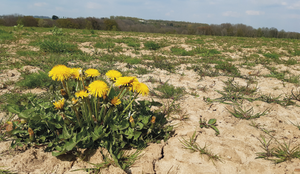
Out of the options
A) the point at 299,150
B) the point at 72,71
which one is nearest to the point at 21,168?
the point at 72,71

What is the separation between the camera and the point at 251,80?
400 centimetres

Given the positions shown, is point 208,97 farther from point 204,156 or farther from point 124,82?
point 124,82

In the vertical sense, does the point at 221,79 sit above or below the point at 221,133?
above

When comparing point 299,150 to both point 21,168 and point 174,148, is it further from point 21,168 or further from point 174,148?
point 21,168

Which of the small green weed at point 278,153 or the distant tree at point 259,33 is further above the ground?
the distant tree at point 259,33

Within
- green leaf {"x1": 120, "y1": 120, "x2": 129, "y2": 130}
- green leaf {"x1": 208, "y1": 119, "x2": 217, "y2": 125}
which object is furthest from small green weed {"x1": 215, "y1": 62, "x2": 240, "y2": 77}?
green leaf {"x1": 120, "y1": 120, "x2": 129, "y2": 130}

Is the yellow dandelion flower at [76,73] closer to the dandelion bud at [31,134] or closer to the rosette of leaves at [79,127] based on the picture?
the rosette of leaves at [79,127]

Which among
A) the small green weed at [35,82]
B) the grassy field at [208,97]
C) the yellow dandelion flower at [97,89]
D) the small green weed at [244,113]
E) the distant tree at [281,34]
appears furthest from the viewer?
the distant tree at [281,34]

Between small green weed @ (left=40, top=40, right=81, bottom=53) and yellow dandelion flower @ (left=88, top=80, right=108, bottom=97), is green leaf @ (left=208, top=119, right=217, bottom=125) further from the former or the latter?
small green weed @ (left=40, top=40, right=81, bottom=53)

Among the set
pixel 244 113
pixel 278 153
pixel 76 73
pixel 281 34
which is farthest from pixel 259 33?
pixel 76 73

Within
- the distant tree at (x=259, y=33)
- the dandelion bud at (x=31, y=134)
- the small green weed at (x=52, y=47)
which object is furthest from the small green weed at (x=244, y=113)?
the distant tree at (x=259, y=33)

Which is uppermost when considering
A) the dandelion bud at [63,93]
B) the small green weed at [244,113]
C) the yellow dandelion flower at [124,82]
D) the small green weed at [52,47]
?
the small green weed at [52,47]

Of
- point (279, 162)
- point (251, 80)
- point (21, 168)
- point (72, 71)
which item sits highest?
point (72, 71)

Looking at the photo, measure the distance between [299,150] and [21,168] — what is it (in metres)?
2.62
